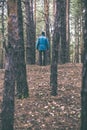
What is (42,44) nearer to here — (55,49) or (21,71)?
(21,71)

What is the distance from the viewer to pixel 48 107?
12.9 meters

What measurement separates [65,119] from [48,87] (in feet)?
10.9

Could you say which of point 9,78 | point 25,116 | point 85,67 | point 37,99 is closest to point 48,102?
point 37,99

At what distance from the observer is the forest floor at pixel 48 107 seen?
11.7m

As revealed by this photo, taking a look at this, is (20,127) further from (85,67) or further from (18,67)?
(85,67)

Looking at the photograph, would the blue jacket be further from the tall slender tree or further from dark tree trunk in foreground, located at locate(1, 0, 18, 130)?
dark tree trunk in foreground, located at locate(1, 0, 18, 130)

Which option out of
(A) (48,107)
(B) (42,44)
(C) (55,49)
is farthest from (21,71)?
(B) (42,44)

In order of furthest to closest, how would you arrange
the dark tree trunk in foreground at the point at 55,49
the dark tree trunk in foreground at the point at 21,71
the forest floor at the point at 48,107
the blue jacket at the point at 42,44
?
the blue jacket at the point at 42,44 → the dark tree trunk in foreground at the point at 21,71 → the dark tree trunk in foreground at the point at 55,49 → the forest floor at the point at 48,107

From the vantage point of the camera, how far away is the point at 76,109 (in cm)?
1276

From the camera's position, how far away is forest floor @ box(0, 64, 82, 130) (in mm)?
11695

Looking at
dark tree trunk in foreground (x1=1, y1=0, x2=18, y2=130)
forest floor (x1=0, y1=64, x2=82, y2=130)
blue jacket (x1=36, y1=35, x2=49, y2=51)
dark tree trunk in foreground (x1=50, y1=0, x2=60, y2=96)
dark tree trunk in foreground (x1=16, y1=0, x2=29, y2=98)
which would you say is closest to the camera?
dark tree trunk in foreground (x1=1, y1=0, x2=18, y2=130)

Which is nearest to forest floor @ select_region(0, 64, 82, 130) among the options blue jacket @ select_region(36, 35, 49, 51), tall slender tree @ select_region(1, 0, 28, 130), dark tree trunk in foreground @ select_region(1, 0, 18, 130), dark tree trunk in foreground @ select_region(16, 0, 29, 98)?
dark tree trunk in foreground @ select_region(16, 0, 29, 98)

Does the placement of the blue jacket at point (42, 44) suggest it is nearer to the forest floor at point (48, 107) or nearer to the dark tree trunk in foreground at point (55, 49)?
the forest floor at point (48, 107)

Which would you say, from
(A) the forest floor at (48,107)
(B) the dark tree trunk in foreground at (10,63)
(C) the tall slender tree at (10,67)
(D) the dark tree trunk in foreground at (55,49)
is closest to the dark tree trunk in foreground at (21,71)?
(A) the forest floor at (48,107)
